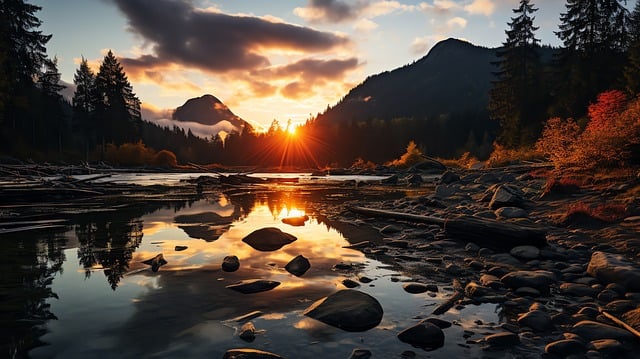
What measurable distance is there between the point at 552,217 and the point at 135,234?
10.7 metres

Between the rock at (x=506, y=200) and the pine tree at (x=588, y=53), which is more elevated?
the pine tree at (x=588, y=53)

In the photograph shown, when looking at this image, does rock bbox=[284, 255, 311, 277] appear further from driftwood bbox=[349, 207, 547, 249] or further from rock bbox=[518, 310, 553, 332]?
driftwood bbox=[349, 207, 547, 249]

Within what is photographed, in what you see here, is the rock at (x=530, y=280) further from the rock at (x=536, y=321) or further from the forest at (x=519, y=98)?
the forest at (x=519, y=98)

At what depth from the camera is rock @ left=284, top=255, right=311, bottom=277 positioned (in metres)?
6.04

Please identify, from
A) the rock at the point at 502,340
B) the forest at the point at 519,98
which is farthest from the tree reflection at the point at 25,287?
the forest at the point at 519,98

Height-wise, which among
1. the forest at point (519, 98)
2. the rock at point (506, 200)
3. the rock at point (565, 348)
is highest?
the forest at point (519, 98)

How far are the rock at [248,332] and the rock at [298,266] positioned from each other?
208 centimetres

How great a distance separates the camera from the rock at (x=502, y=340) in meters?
3.55

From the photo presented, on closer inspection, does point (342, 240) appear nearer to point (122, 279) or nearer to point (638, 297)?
point (122, 279)

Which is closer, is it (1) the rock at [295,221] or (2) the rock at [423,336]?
(2) the rock at [423,336]

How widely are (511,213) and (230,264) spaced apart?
811 centimetres

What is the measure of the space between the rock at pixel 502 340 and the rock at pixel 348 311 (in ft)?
3.83

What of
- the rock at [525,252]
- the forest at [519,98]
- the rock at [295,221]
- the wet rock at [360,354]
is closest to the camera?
the wet rock at [360,354]

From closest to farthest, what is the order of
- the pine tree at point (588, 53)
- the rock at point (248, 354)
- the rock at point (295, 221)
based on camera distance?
the rock at point (248, 354), the rock at point (295, 221), the pine tree at point (588, 53)
